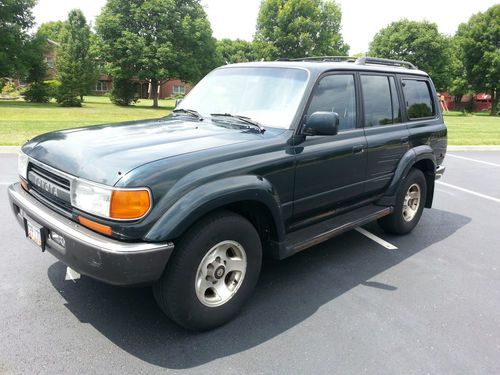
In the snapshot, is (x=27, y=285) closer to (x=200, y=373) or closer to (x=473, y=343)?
(x=200, y=373)

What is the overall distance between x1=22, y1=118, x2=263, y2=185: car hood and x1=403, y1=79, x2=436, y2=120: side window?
96.8 inches

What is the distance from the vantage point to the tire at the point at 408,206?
4.92 m

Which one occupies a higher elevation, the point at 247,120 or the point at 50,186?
the point at 247,120

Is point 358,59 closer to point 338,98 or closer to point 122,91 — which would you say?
point 338,98

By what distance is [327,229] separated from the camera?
3.87 metres

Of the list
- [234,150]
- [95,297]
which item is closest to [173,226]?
[234,150]

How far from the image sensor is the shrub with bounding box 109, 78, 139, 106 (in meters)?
39.1

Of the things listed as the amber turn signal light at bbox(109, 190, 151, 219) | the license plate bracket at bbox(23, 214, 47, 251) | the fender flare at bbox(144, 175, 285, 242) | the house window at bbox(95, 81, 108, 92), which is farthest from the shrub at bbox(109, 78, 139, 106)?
the amber turn signal light at bbox(109, 190, 151, 219)

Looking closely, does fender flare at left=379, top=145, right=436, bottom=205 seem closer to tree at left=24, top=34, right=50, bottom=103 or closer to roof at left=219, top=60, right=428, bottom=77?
roof at left=219, top=60, right=428, bottom=77

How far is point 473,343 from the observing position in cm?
304

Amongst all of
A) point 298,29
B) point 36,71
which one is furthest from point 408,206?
point 298,29

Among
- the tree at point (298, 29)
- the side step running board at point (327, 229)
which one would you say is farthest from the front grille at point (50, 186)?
the tree at point (298, 29)

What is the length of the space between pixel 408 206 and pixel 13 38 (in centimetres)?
4140

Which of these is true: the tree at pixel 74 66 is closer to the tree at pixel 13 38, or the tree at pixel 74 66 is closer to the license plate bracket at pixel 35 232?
the tree at pixel 13 38
